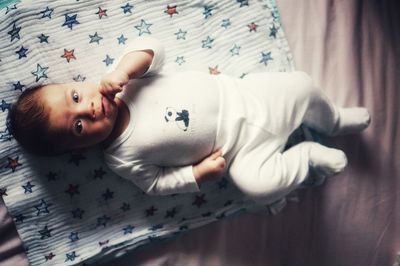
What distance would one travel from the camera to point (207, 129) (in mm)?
957

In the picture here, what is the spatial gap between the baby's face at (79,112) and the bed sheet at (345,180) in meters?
0.36

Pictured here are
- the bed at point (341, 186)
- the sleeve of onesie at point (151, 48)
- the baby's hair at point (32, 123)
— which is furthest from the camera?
the bed at point (341, 186)

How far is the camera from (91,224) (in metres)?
1.06

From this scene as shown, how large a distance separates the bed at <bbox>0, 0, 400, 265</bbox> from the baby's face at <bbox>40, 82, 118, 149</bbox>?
0.35 metres

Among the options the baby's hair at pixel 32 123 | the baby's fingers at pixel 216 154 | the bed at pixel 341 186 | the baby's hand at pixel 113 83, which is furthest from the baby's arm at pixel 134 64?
the bed at pixel 341 186

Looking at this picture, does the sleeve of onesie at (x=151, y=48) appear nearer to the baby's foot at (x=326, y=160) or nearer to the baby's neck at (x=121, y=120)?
the baby's neck at (x=121, y=120)

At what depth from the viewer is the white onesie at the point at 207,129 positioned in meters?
0.94

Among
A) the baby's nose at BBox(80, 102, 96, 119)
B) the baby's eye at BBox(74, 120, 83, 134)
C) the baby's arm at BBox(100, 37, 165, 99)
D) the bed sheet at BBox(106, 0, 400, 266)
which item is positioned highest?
the baby's arm at BBox(100, 37, 165, 99)

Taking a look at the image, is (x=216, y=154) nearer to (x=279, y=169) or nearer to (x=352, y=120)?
(x=279, y=169)

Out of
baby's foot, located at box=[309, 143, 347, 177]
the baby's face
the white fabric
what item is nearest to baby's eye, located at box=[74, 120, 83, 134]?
the baby's face

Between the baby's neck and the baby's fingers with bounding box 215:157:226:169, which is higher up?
the baby's neck

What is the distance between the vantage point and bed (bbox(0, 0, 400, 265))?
1074mm

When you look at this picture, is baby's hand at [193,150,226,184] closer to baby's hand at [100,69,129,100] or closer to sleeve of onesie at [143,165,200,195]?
sleeve of onesie at [143,165,200,195]

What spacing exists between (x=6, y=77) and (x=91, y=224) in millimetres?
414
